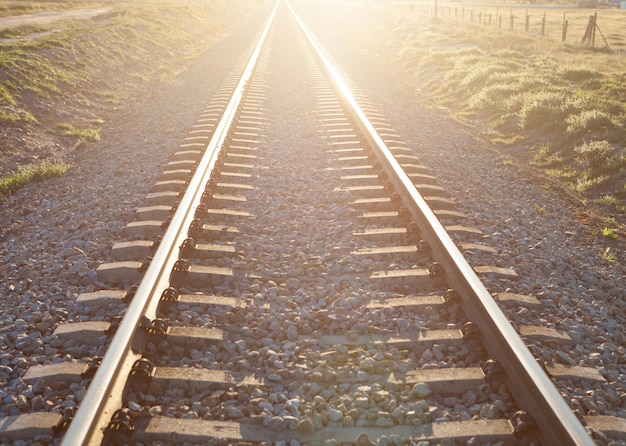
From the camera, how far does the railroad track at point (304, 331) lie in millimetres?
3270

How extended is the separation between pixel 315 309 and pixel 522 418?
1.73 metres

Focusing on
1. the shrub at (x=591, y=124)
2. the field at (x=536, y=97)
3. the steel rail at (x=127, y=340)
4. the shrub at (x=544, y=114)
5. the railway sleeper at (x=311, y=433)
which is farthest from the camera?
the shrub at (x=544, y=114)

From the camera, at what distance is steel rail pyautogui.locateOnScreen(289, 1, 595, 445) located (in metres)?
3.13

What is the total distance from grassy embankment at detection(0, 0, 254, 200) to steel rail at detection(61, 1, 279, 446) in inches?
126

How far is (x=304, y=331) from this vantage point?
166 inches

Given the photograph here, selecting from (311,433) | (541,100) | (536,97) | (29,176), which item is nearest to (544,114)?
(541,100)

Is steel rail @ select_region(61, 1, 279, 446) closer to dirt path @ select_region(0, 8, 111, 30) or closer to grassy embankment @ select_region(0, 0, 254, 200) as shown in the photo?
grassy embankment @ select_region(0, 0, 254, 200)

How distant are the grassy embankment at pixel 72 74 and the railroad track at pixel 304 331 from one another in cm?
347

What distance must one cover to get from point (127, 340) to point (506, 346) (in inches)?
94.0

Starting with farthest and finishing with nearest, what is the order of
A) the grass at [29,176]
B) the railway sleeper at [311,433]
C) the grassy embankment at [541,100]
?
the grassy embankment at [541,100], the grass at [29,176], the railway sleeper at [311,433]

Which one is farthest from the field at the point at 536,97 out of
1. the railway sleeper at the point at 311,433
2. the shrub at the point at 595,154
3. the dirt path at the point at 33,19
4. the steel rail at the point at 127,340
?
the dirt path at the point at 33,19

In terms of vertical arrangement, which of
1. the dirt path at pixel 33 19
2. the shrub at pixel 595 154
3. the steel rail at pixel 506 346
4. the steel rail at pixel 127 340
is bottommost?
the shrub at pixel 595 154

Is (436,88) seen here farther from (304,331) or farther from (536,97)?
(304,331)

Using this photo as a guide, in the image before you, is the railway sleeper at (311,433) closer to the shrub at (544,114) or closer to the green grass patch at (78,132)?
the green grass patch at (78,132)
